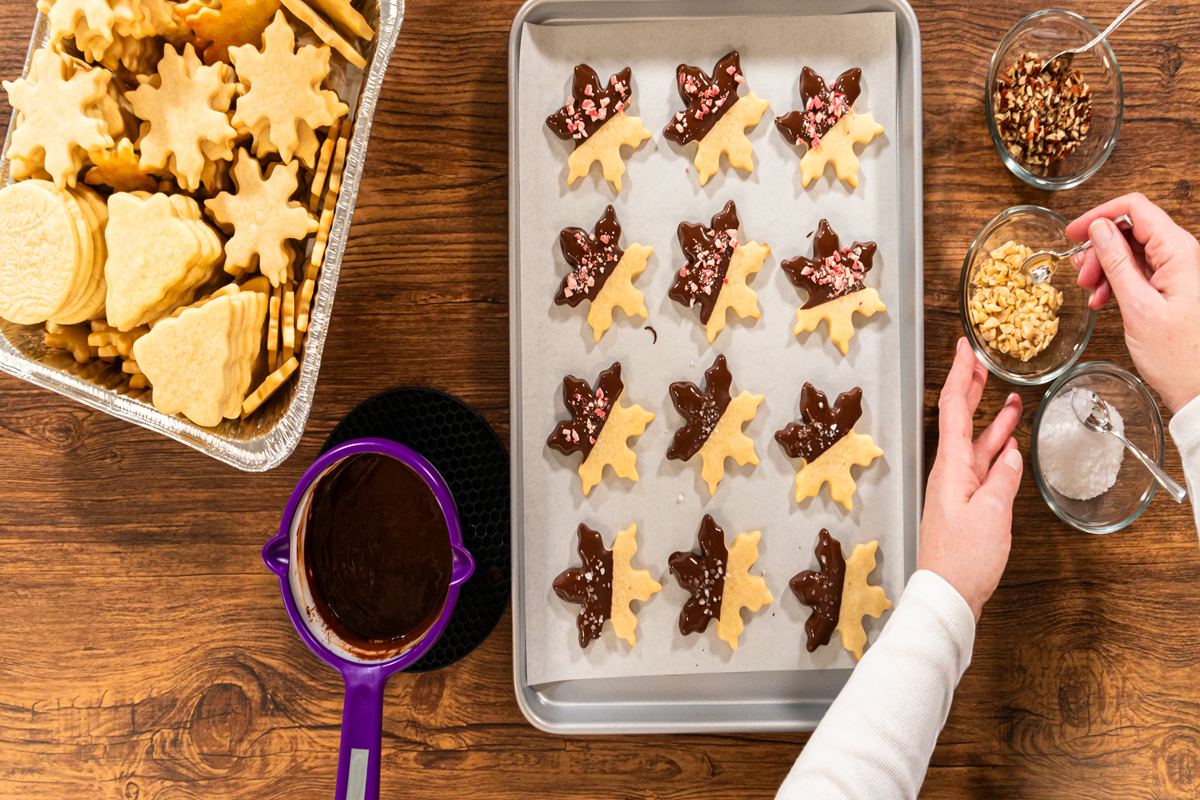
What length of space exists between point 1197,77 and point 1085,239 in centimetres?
35

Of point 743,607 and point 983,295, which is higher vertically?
point 983,295

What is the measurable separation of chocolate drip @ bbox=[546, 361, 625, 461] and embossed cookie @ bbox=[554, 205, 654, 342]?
76 mm

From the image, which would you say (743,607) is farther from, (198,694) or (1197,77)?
(1197,77)

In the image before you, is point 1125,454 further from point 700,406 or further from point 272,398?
point 272,398

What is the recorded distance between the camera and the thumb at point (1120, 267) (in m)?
0.95

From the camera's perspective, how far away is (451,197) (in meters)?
1.08

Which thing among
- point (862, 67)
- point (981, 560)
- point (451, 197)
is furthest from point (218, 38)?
point (981, 560)

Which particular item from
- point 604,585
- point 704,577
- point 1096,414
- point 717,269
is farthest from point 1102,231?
point 604,585

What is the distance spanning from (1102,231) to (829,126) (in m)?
0.41

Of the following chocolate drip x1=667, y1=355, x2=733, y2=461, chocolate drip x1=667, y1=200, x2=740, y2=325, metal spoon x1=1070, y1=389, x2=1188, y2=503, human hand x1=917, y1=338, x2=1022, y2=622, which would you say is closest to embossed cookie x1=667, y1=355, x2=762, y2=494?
chocolate drip x1=667, y1=355, x2=733, y2=461

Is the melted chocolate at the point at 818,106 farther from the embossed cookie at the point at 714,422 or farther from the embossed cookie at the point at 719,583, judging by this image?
the embossed cookie at the point at 719,583

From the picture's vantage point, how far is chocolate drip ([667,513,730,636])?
1.06 m


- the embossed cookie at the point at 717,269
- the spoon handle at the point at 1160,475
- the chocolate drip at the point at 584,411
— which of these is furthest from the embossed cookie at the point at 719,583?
the spoon handle at the point at 1160,475

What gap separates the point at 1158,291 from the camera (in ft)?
3.15
